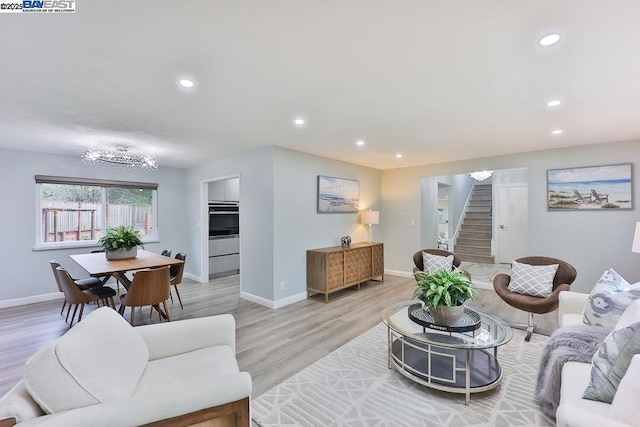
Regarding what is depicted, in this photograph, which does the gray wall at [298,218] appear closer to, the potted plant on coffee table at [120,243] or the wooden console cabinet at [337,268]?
the wooden console cabinet at [337,268]

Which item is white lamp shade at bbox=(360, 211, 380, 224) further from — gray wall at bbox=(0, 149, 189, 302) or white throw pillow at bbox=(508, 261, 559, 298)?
gray wall at bbox=(0, 149, 189, 302)

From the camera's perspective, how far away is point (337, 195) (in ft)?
17.1

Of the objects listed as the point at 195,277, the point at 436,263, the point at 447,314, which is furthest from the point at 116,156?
the point at 436,263

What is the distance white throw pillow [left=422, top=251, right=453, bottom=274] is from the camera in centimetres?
416

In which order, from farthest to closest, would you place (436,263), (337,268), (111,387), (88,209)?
(88,209) → (337,268) → (436,263) → (111,387)

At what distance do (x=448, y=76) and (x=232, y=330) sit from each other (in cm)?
248

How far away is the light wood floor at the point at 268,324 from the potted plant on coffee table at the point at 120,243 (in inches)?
34.0

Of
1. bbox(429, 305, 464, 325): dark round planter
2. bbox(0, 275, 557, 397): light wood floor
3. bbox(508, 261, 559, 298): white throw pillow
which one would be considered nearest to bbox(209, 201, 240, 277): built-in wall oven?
bbox(0, 275, 557, 397): light wood floor

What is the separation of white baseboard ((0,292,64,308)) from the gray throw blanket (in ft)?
21.4

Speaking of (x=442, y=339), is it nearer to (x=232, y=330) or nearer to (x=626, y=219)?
(x=232, y=330)

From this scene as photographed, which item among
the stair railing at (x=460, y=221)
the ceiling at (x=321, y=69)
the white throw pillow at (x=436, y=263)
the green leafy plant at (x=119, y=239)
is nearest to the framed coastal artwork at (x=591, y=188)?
the ceiling at (x=321, y=69)

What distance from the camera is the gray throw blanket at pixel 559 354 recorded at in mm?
1758

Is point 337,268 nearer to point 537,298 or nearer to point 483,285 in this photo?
point 537,298

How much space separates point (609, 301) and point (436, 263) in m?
2.24
